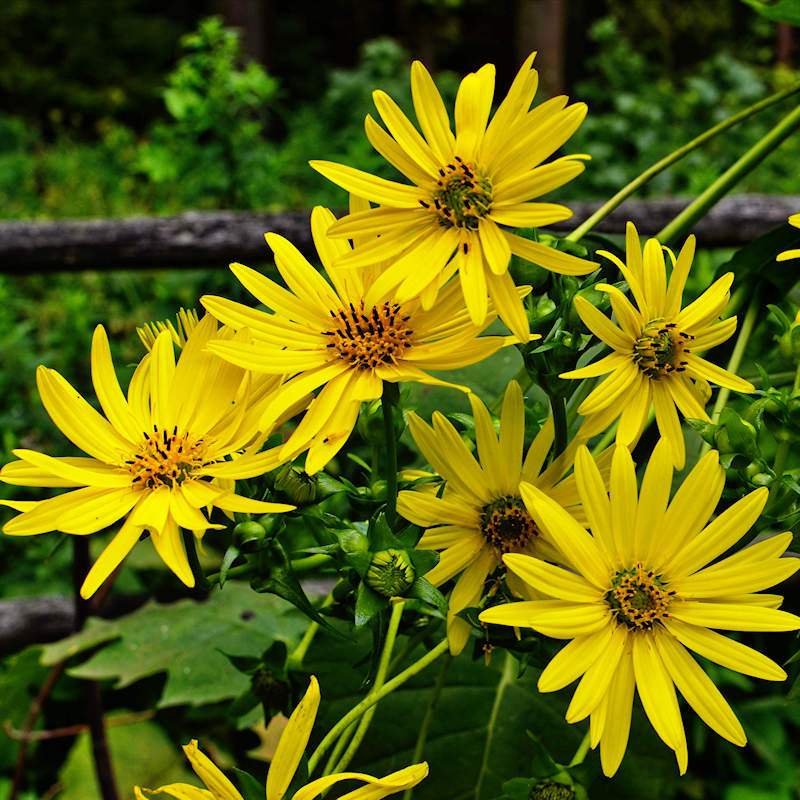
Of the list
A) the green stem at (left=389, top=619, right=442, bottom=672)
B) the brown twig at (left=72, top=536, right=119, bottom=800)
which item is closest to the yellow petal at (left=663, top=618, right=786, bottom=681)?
the green stem at (left=389, top=619, right=442, bottom=672)

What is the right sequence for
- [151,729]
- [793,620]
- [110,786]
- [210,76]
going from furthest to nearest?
[210,76] < [151,729] < [110,786] < [793,620]

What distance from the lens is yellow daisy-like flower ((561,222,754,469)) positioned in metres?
0.34

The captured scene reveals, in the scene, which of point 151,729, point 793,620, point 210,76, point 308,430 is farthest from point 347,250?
point 210,76

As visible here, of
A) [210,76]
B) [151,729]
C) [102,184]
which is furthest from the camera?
[102,184]

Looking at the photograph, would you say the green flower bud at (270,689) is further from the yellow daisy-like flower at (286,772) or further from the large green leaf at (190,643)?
the large green leaf at (190,643)

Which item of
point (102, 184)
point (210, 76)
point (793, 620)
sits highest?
point (102, 184)

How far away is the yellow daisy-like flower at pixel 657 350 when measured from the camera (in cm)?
34

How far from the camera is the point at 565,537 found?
0.30 metres

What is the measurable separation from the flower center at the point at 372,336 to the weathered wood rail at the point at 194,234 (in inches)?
33.8

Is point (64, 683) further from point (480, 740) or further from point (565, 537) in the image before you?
point (565, 537)

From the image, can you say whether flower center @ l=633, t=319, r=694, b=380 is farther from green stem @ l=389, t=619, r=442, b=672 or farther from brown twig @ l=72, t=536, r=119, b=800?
brown twig @ l=72, t=536, r=119, b=800

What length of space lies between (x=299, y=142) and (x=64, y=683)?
255cm

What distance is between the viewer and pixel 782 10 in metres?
0.50

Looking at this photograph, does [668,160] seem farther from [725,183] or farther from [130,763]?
[130,763]
